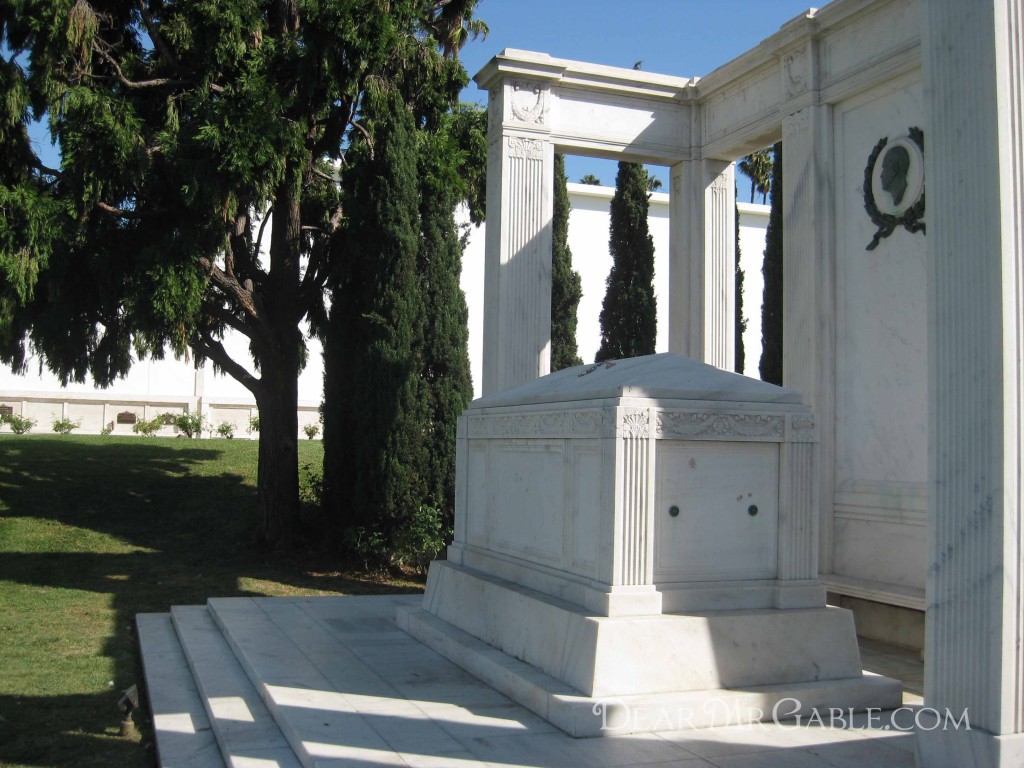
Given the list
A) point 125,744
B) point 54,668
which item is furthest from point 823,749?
point 54,668

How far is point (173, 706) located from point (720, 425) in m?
3.73

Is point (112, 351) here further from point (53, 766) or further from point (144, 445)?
point (53, 766)

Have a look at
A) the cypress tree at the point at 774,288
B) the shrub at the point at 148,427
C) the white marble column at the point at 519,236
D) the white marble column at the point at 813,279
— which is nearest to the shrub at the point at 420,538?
the white marble column at the point at 519,236

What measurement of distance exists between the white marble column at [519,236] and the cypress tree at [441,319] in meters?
2.12

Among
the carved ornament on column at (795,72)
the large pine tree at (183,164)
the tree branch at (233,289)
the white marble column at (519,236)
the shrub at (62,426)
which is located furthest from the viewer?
the shrub at (62,426)

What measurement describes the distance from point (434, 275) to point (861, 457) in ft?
19.7

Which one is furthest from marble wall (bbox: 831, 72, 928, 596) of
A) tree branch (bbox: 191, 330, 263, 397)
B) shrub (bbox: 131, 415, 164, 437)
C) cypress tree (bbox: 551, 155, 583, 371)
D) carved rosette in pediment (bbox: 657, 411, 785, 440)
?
shrub (bbox: 131, 415, 164, 437)

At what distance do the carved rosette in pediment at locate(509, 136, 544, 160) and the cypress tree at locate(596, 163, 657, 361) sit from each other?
6.43 m

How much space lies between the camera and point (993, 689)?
3.71 meters

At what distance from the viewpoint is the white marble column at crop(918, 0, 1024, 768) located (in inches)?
146

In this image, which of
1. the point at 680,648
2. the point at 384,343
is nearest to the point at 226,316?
the point at 384,343

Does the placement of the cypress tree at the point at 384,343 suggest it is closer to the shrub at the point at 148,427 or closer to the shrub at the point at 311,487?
the shrub at the point at 311,487

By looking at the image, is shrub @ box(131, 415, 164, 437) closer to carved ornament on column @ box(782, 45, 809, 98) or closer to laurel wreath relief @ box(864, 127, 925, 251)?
carved ornament on column @ box(782, 45, 809, 98)

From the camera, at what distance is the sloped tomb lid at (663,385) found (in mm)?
5293
